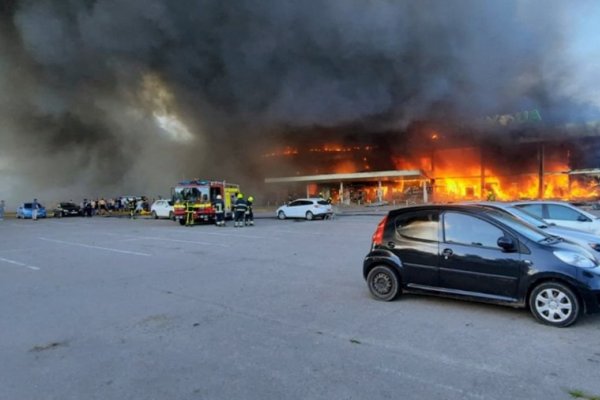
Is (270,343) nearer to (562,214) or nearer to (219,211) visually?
(562,214)

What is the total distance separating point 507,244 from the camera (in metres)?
4.60

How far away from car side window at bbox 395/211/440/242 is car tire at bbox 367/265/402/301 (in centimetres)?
52

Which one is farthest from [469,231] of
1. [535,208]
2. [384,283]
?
[535,208]

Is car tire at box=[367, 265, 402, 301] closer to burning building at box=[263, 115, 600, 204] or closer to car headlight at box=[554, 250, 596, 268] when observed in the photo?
car headlight at box=[554, 250, 596, 268]

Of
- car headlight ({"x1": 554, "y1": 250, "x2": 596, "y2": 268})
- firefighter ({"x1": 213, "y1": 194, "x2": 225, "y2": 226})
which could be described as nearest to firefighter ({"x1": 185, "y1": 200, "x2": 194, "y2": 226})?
firefighter ({"x1": 213, "y1": 194, "x2": 225, "y2": 226})

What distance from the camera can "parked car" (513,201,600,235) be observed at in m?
9.07

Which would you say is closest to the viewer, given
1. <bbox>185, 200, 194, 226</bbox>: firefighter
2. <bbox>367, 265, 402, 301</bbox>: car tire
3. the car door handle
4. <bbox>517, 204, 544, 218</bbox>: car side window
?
the car door handle

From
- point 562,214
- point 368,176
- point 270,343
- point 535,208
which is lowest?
point 270,343

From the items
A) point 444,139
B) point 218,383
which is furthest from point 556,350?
point 444,139

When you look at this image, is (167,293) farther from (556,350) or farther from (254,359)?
(556,350)

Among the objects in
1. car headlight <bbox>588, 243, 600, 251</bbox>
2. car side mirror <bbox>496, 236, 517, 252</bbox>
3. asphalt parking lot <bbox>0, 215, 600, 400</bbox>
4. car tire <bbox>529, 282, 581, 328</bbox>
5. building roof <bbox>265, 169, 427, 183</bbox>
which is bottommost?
asphalt parking lot <bbox>0, 215, 600, 400</bbox>

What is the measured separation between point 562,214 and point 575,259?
5.92m

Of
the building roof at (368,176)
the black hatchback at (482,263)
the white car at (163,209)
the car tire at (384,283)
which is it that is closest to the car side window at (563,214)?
the black hatchback at (482,263)

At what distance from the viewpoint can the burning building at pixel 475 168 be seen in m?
49.1
